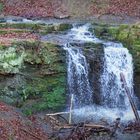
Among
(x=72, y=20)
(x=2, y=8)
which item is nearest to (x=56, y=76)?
(x=72, y=20)

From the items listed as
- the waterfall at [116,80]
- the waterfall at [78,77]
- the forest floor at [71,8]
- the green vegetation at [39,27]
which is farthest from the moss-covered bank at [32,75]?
the forest floor at [71,8]

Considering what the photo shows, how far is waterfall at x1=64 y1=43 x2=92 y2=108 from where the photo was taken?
634 inches

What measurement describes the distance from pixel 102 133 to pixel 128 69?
371cm

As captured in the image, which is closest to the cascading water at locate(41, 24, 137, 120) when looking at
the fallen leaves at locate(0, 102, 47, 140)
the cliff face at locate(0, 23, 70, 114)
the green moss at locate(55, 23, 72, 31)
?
the cliff face at locate(0, 23, 70, 114)

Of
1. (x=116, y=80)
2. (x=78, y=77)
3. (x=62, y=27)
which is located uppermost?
(x=62, y=27)

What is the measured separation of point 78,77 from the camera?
1631 centimetres

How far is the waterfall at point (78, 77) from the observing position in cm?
1609

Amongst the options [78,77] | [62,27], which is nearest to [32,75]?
[78,77]

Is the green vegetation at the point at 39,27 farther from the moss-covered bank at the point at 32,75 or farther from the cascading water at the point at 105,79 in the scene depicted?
the moss-covered bank at the point at 32,75

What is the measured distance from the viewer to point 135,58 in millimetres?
16484

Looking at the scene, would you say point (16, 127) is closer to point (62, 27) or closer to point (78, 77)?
point (78, 77)

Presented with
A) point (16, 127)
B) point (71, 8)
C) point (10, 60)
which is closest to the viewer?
point (16, 127)

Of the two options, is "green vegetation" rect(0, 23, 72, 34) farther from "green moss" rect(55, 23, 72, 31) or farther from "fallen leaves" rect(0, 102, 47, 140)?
"fallen leaves" rect(0, 102, 47, 140)

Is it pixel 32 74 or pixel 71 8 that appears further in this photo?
pixel 71 8
